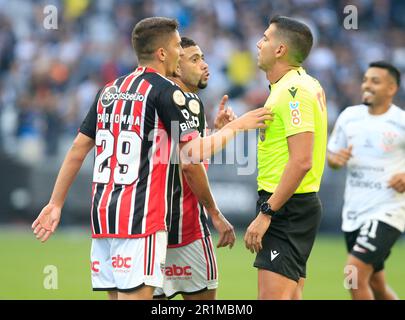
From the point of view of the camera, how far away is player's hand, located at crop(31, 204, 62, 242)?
22.1 ft

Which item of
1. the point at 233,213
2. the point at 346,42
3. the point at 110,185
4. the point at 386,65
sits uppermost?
the point at 346,42

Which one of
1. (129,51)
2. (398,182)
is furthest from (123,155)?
(129,51)

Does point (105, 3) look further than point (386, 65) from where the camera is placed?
Yes

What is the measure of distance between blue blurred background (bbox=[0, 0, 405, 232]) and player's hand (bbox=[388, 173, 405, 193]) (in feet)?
23.7

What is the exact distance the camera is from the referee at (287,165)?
6.50 m

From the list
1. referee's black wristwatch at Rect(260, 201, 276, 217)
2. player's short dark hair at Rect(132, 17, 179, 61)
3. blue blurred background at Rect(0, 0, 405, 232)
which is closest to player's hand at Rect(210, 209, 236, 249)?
referee's black wristwatch at Rect(260, 201, 276, 217)

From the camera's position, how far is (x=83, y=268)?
1271 cm

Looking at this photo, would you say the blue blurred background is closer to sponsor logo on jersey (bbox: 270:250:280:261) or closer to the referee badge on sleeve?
the referee badge on sleeve

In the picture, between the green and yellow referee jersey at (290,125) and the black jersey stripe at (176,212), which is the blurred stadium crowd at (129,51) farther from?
the green and yellow referee jersey at (290,125)

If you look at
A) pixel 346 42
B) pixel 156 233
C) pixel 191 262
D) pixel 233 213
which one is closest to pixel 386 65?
pixel 191 262

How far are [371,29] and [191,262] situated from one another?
14356 mm
